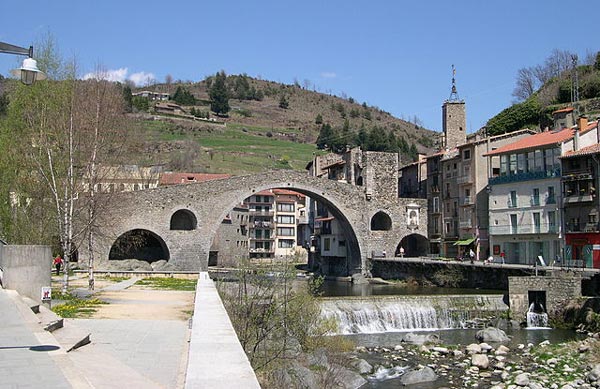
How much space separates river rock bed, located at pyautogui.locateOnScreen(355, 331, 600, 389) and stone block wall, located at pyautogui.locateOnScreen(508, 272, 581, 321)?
6.12 metres

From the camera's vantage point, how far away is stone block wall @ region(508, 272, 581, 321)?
32.3 m

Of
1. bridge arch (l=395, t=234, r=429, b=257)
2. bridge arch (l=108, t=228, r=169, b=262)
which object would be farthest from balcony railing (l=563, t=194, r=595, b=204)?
bridge arch (l=108, t=228, r=169, b=262)

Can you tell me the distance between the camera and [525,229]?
161 ft

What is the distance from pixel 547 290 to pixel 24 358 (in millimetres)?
29685

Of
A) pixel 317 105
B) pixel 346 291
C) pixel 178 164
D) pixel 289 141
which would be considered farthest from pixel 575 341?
pixel 317 105

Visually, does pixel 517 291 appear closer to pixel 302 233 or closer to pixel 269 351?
pixel 269 351

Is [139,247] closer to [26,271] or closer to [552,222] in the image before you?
[552,222]

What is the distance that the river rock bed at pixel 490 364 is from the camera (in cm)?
1997

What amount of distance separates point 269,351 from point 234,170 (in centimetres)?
9444

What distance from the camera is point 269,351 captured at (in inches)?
628

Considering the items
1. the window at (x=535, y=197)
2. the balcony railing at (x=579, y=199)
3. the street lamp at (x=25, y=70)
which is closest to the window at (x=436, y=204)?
the window at (x=535, y=197)

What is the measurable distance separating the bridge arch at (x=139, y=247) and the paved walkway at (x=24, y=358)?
47086 mm

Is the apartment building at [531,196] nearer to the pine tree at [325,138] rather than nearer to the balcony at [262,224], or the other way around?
the balcony at [262,224]

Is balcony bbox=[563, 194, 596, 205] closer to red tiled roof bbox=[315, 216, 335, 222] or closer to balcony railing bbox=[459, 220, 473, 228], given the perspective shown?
balcony railing bbox=[459, 220, 473, 228]
